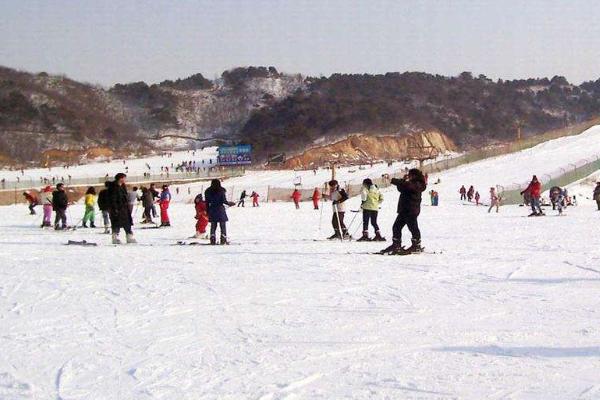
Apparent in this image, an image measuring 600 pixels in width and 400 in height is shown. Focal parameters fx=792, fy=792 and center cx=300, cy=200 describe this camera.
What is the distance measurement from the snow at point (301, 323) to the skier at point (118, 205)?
152 cm

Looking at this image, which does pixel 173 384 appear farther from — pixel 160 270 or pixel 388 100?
pixel 388 100

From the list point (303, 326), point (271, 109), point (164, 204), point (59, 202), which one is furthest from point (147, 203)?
point (271, 109)

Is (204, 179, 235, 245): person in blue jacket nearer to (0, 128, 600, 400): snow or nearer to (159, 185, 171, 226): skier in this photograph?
(0, 128, 600, 400): snow

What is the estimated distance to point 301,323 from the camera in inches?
266

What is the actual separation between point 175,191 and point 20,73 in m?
107

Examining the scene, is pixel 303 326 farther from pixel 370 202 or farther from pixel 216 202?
pixel 370 202

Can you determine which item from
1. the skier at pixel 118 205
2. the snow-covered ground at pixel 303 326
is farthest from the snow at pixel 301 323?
the skier at pixel 118 205

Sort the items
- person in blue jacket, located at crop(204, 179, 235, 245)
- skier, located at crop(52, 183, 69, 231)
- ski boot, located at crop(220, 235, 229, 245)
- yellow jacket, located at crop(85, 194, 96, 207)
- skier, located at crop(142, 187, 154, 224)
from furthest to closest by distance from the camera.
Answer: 1. skier, located at crop(142, 187, 154, 224)
2. yellow jacket, located at crop(85, 194, 96, 207)
3. skier, located at crop(52, 183, 69, 231)
4. ski boot, located at crop(220, 235, 229, 245)
5. person in blue jacket, located at crop(204, 179, 235, 245)

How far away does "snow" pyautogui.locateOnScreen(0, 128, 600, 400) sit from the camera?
496 centimetres

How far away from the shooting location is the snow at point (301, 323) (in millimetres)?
4957

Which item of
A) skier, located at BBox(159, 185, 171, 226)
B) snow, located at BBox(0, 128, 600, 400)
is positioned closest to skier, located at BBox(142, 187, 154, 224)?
skier, located at BBox(159, 185, 171, 226)

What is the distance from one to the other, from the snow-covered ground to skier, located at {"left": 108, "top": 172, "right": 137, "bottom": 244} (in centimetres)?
230

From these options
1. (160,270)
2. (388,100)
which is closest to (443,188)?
(160,270)

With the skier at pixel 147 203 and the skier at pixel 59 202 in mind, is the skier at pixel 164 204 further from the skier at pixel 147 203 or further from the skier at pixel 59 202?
the skier at pixel 59 202
